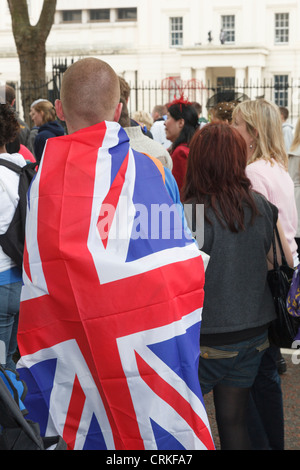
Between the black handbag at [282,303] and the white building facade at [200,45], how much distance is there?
1718 inches

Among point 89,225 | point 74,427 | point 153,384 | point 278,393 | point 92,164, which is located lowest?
point 278,393

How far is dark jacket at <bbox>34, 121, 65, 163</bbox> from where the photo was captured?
673cm

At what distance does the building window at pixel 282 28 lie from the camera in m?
49.4

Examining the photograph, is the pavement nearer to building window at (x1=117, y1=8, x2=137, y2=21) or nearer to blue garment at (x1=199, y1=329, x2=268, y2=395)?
blue garment at (x1=199, y1=329, x2=268, y2=395)

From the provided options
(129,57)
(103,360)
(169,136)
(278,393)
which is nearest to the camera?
(103,360)

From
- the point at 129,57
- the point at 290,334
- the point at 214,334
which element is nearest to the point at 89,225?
the point at 214,334

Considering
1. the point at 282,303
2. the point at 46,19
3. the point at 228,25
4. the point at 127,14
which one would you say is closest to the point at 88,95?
the point at 282,303

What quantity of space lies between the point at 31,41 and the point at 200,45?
126 feet

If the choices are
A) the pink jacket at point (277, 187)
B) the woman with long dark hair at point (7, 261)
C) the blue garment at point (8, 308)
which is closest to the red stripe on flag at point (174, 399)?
the woman with long dark hair at point (7, 261)

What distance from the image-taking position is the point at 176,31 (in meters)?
51.1

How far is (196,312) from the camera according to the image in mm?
2637

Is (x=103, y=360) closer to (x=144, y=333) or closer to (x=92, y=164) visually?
(x=144, y=333)

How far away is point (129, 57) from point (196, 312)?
4860cm

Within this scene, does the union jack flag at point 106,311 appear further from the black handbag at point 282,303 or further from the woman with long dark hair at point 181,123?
the woman with long dark hair at point 181,123
